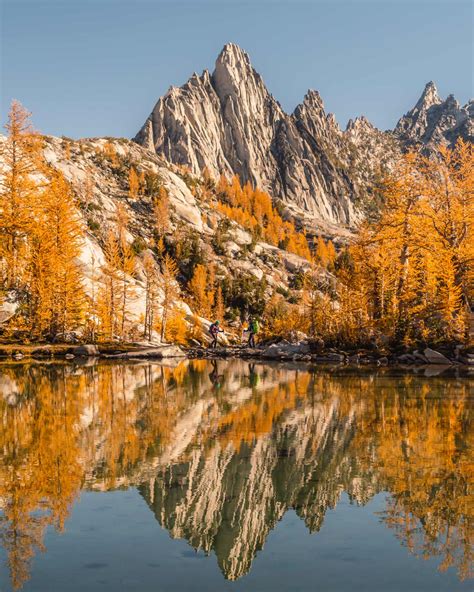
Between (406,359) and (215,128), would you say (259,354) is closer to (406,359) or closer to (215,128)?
(406,359)

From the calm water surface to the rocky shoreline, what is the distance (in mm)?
16151

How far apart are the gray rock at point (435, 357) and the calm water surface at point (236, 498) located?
15991mm

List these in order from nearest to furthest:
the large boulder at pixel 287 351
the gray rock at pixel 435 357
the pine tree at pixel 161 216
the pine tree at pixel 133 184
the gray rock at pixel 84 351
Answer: the gray rock at pixel 435 357
the large boulder at pixel 287 351
the gray rock at pixel 84 351
the pine tree at pixel 161 216
the pine tree at pixel 133 184

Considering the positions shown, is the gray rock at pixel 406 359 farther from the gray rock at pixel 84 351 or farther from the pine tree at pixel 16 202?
the pine tree at pixel 16 202

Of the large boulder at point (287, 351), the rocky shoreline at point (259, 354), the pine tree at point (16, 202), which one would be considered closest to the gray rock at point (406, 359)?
the rocky shoreline at point (259, 354)

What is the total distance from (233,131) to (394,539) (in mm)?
194819

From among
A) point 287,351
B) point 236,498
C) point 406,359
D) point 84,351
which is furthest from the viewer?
point 84,351

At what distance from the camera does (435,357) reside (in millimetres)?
29234

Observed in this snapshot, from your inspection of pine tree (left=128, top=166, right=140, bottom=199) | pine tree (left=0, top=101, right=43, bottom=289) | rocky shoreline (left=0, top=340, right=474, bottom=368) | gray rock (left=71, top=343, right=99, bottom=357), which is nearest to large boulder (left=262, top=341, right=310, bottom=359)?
rocky shoreline (left=0, top=340, right=474, bottom=368)

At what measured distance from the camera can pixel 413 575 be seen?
4.89 meters

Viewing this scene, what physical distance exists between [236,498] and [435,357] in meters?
24.5

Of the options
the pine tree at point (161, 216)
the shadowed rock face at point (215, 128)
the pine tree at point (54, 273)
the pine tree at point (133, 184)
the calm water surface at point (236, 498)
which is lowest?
the calm water surface at point (236, 498)

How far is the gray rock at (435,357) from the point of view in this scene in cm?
2895

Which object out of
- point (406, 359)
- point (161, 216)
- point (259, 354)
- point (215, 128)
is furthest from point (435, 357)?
point (215, 128)
